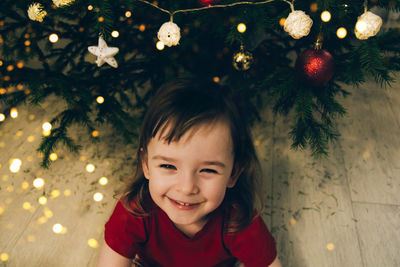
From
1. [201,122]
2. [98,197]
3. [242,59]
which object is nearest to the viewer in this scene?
[201,122]

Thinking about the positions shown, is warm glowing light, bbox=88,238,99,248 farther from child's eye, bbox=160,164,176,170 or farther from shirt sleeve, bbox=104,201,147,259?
child's eye, bbox=160,164,176,170

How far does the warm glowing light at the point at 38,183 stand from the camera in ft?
4.11

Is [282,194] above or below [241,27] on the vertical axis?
below

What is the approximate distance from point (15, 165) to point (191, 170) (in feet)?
2.99

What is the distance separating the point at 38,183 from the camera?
1262 millimetres

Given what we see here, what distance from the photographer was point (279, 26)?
962 millimetres

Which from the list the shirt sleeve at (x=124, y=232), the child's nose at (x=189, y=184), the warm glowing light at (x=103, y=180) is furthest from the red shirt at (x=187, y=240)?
the warm glowing light at (x=103, y=180)

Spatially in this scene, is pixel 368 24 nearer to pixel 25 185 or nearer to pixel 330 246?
pixel 330 246

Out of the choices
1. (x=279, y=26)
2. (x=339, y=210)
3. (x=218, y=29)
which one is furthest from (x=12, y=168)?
(x=339, y=210)

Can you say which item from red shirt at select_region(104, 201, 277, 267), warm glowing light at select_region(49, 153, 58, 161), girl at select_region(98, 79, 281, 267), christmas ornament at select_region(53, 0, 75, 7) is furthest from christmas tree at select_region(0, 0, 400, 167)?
red shirt at select_region(104, 201, 277, 267)

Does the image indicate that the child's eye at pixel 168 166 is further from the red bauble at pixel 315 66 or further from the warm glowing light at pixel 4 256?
the warm glowing light at pixel 4 256

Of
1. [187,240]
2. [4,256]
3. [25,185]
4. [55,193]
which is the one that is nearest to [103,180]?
[55,193]

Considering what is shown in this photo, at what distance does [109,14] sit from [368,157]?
110 cm

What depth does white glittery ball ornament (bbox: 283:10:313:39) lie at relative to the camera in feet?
2.67
